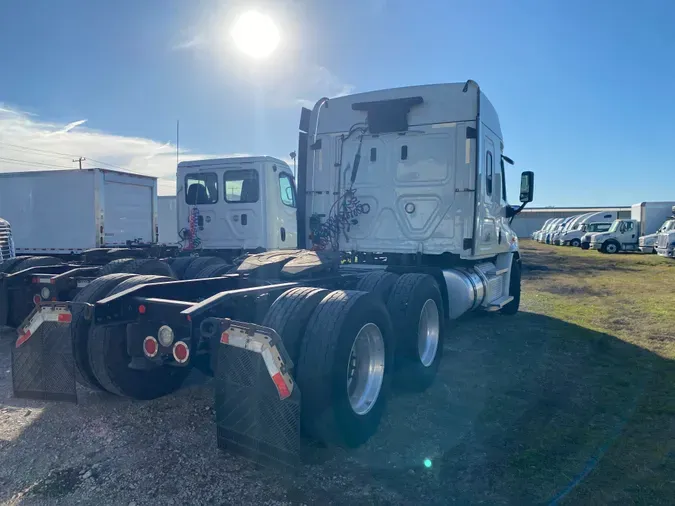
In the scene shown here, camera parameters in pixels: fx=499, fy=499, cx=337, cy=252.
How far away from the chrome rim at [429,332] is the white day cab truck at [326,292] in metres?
0.02

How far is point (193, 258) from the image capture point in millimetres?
7152

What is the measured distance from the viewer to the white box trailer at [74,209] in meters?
11.6

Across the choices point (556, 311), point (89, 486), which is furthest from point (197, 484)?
point (556, 311)

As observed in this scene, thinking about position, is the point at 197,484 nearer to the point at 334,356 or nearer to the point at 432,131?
the point at 334,356

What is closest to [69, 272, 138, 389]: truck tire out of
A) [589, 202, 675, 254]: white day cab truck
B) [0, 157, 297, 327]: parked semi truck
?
[0, 157, 297, 327]: parked semi truck

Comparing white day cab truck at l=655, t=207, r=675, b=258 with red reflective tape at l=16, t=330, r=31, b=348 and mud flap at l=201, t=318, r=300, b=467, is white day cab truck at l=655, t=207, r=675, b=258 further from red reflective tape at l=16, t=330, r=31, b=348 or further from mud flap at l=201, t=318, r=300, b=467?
red reflective tape at l=16, t=330, r=31, b=348

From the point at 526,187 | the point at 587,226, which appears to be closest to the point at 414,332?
the point at 526,187

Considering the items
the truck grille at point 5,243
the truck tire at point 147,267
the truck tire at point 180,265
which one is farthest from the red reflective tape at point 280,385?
the truck grille at point 5,243

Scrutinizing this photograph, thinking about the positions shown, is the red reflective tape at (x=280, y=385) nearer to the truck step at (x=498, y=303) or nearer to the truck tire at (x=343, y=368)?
the truck tire at (x=343, y=368)

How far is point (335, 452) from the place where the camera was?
3.69 m

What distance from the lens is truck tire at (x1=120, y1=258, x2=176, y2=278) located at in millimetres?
5715

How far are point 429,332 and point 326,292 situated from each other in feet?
6.93

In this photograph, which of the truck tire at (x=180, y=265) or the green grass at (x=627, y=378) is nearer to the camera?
the green grass at (x=627, y=378)

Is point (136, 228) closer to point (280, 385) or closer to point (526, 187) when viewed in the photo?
point (526, 187)
